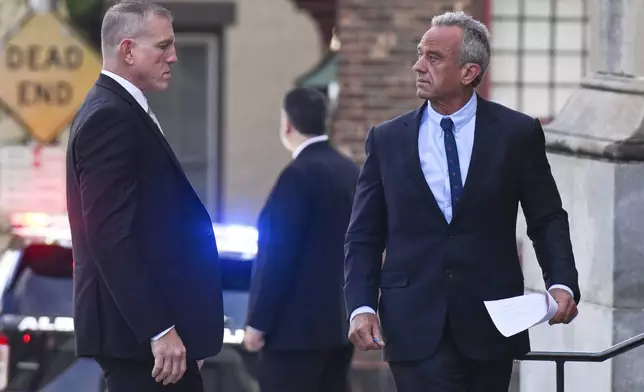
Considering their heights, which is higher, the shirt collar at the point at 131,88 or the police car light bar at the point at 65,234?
the shirt collar at the point at 131,88

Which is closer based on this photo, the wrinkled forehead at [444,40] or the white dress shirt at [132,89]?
the white dress shirt at [132,89]

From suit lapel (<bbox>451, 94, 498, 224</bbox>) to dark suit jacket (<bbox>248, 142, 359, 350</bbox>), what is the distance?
2.12 m

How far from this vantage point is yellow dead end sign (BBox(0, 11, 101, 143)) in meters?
12.2

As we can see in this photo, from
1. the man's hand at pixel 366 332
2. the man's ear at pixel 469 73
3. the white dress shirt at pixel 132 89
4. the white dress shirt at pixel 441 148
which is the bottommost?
the man's hand at pixel 366 332

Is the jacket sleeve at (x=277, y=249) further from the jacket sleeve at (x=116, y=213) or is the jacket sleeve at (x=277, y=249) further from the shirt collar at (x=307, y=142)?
the jacket sleeve at (x=116, y=213)

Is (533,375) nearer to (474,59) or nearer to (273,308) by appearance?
(273,308)

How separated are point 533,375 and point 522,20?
312 inches

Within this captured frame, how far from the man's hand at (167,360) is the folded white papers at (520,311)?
0.99m

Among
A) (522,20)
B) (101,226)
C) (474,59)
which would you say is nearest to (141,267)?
(101,226)

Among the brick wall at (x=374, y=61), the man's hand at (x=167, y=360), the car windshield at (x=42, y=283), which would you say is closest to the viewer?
the man's hand at (x=167, y=360)

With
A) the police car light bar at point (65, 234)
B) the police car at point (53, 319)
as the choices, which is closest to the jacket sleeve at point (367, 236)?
the police car at point (53, 319)

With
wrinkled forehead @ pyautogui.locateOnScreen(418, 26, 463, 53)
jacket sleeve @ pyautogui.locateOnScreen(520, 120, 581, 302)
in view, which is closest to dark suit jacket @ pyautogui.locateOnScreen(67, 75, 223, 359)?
wrinkled forehead @ pyautogui.locateOnScreen(418, 26, 463, 53)

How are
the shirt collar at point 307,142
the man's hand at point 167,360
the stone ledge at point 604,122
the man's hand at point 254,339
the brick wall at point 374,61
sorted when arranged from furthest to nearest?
the brick wall at point 374,61 → the shirt collar at point 307,142 → the man's hand at point 254,339 → the stone ledge at point 604,122 → the man's hand at point 167,360

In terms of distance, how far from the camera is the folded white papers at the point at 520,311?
5328mm
